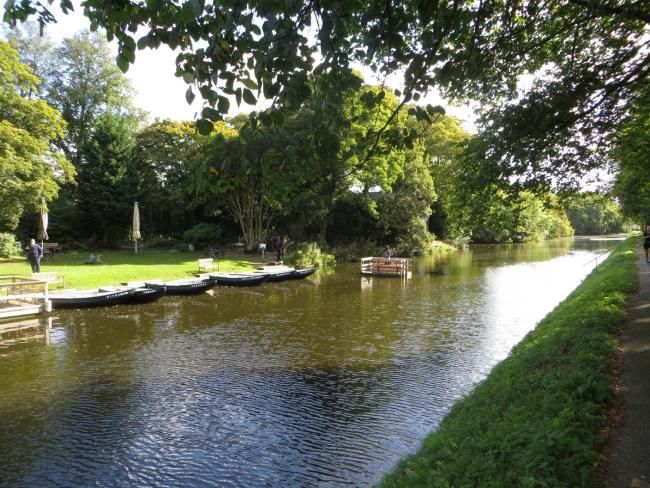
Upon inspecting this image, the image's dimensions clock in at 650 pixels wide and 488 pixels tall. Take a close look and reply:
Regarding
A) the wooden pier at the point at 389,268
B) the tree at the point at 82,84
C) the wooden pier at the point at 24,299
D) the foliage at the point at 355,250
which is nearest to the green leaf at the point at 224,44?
the wooden pier at the point at 24,299

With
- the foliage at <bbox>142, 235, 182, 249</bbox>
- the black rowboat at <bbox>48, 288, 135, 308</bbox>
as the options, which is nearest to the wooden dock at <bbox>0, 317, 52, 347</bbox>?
the black rowboat at <bbox>48, 288, 135, 308</bbox>

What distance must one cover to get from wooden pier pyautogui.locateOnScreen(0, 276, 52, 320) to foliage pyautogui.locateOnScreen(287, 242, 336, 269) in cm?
1566

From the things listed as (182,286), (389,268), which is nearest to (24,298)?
(182,286)

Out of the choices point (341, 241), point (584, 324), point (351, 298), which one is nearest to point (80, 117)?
point (341, 241)

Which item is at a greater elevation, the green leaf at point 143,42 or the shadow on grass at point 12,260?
the green leaf at point 143,42

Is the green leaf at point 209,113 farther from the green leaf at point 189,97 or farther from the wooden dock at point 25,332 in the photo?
the wooden dock at point 25,332

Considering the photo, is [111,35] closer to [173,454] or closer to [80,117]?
[173,454]

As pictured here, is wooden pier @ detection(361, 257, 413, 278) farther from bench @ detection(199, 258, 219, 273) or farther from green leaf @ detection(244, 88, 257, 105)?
green leaf @ detection(244, 88, 257, 105)

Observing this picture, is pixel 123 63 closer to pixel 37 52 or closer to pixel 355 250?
pixel 355 250

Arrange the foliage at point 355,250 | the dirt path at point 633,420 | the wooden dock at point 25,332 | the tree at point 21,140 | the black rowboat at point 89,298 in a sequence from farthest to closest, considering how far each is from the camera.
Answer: the foliage at point 355,250, the tree at point 21,140, the black rowboat at point 89,298, the wooden dock at point 25,332, the dirt path at point 633,420

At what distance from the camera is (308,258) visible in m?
30.5

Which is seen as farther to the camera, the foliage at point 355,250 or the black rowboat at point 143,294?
the foliage at point 355,250

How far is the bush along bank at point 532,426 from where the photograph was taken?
13.2ft

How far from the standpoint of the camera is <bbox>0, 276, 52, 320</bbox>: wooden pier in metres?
14.5
